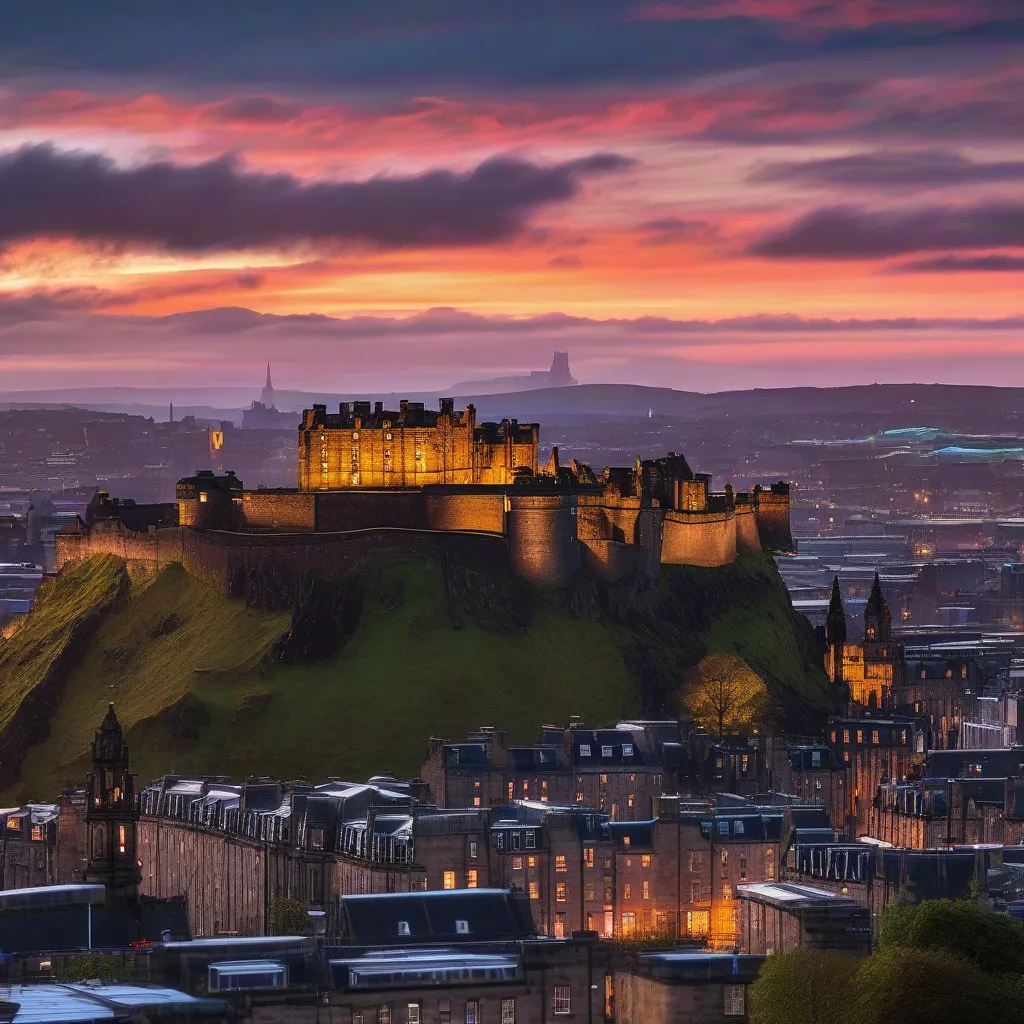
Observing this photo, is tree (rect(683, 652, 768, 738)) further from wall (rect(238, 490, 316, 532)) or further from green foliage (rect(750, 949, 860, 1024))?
green foliage (rect(750, 949, 860, 1024))

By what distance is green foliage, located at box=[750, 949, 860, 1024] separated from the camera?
3765 inches

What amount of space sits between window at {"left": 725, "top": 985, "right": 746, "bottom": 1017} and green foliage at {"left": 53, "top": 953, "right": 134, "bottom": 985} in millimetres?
16951

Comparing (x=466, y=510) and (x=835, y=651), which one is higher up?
(x=466, y=510)

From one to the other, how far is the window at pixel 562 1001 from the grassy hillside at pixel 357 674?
2405 inches

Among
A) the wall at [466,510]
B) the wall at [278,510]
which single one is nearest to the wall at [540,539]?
the wall at [466,510]

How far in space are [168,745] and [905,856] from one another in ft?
189

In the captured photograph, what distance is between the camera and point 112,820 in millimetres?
121438

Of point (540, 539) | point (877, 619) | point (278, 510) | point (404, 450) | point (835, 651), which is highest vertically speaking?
point (404, 450)

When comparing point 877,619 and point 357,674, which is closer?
point 357,674

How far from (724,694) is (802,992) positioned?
83.8 m

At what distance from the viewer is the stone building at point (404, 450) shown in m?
195

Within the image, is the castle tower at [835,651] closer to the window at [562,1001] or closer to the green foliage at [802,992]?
the window at [562,1001]

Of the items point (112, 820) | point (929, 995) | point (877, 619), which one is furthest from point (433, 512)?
point (929, 995)

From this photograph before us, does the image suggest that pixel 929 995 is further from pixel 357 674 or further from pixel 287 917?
pixel 357 674
